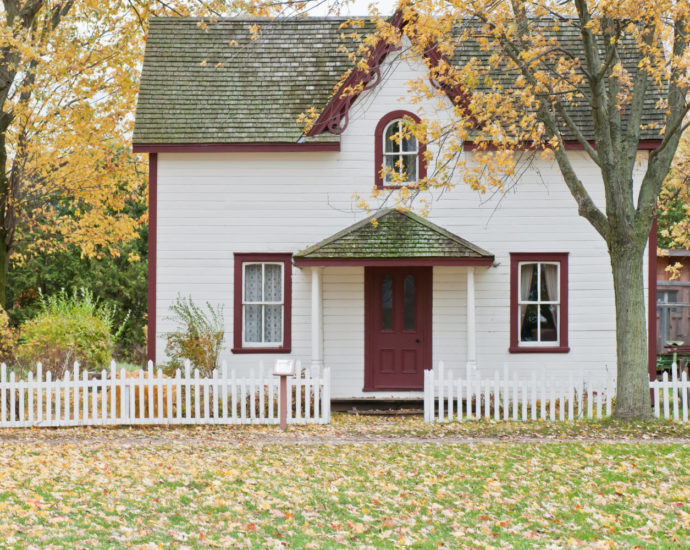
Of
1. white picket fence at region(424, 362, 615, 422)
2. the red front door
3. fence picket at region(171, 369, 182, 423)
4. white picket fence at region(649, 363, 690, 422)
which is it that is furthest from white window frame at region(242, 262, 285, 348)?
white picket fence at region(649, 363, 690, 422)

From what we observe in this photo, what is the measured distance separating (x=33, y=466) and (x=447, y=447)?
5507 mm

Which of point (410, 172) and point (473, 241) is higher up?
point (410, 172)

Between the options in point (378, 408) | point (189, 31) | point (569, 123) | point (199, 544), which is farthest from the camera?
point (189, 31)

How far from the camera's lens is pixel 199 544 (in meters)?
7.20

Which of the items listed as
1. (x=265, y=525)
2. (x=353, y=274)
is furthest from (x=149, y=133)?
(x=265, y=525)

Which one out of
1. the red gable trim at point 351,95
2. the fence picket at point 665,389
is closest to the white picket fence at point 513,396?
the fence picket at point 665,389

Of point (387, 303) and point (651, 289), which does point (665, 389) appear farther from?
point (387, 303)

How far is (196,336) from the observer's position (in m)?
16.7

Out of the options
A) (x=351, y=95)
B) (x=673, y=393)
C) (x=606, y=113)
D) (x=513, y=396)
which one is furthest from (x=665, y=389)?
(x=351, y=95)

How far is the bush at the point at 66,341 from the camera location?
57.8 ft

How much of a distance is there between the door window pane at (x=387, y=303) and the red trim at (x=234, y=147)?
2845 millimetres

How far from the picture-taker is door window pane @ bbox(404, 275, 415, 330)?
17641 mm

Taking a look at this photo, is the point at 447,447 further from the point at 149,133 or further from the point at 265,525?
the point at 149,133

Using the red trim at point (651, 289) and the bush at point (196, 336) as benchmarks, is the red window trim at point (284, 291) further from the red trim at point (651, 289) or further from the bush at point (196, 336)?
the red trim at point (651, 289)
